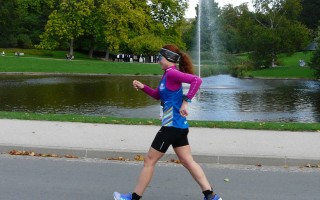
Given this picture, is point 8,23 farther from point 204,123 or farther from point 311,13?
point 204,123

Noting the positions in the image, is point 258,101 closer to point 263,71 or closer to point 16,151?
point 16,151

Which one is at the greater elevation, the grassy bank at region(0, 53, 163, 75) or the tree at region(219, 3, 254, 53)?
the tree at region(219, 3, 254, 53)

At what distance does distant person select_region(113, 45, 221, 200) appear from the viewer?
547cm

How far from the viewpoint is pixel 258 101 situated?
75.3 ft

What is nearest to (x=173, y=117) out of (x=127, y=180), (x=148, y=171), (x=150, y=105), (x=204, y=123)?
(x=148, y=171)

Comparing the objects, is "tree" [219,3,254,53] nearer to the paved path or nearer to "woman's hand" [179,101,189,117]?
the paved path

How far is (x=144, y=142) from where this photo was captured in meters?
9.71

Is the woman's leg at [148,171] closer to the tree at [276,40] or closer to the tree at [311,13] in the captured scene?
the tree at [276,40]

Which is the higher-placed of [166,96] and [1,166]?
[166,96]

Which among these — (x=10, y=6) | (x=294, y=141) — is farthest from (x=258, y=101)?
(x=10, y=6)

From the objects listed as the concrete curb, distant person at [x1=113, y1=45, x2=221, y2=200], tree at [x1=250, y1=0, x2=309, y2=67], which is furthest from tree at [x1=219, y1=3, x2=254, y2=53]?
distant person at [x1=113, y1=45, x2=221, y2=200]

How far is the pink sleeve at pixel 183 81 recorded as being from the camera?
17.8 ft

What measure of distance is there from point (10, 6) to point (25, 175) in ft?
209

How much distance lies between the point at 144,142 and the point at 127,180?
271 cm
